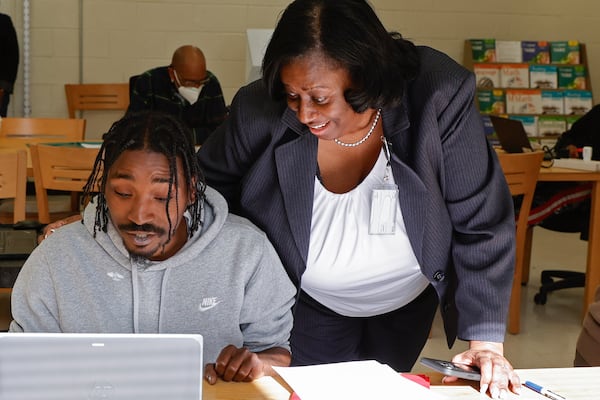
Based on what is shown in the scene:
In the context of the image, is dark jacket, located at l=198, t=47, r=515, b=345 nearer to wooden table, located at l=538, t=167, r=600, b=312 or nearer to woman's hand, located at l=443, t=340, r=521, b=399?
woman's hand, located at l=443, t=340, r=521, b=399

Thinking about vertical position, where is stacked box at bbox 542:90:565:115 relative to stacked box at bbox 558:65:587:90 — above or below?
below

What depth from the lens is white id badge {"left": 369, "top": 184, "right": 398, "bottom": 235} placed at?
5.48 ft

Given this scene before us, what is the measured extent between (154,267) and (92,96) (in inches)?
212

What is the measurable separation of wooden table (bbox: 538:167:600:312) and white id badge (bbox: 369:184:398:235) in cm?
257

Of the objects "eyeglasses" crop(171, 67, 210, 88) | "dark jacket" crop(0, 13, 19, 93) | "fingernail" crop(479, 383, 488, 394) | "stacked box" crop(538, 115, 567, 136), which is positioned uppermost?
"dark jacket" crop(0, 13, 19, 93)

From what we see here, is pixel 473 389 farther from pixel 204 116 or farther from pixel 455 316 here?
pixel 204 116

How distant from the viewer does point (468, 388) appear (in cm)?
136

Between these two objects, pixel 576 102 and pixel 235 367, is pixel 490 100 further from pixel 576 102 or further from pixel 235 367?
pixel 235 367

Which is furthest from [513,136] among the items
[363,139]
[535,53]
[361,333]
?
[363,139]

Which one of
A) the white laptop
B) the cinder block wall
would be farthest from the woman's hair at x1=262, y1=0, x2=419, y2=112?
the cinder block wall

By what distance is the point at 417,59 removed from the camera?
1.68 meters

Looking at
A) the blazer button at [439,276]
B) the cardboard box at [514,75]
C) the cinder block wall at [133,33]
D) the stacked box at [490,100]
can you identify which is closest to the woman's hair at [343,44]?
the blazer button at [439,276]

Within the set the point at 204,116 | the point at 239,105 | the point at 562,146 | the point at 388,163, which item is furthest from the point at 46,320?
the point at 562,146

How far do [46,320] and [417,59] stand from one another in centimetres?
84
